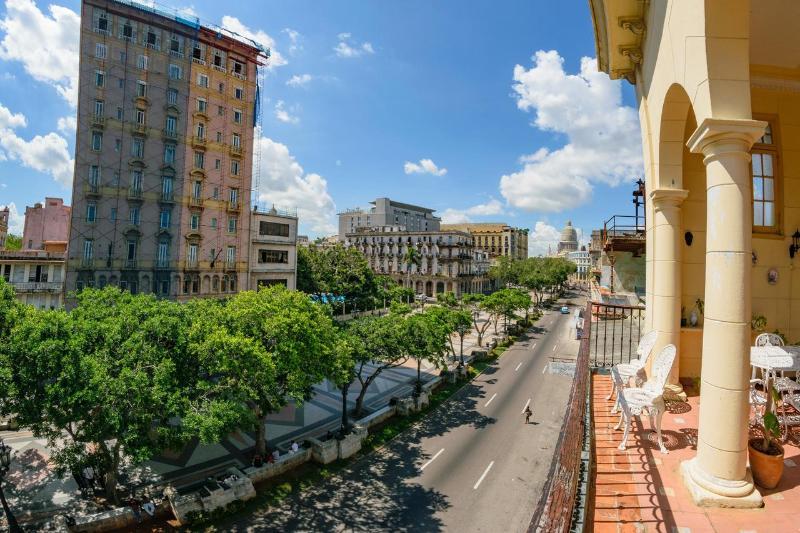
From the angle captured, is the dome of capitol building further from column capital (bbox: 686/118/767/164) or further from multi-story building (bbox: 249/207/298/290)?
column capital (bbox: 686/118/767/164)

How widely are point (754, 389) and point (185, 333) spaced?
15613 millimetres

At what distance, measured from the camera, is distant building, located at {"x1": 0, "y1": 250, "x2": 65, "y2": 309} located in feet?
86.6

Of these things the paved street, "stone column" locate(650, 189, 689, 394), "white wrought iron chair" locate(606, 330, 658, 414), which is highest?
"stone column" locate(650, 189, 689, 394)

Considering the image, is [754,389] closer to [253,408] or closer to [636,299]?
[636,299]

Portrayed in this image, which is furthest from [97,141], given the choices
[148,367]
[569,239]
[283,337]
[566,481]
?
[569,239]

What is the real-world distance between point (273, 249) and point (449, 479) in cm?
2880

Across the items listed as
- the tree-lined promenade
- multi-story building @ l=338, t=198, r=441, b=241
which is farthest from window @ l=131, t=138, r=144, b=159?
multi-story building @ l=338, t=198, r=441, b=241

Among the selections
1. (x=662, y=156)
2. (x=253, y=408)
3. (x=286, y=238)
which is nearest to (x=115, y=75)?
(x=286, y=238)

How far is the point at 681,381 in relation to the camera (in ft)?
27.3

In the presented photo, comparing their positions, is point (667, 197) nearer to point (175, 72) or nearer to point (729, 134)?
point (729, 134)

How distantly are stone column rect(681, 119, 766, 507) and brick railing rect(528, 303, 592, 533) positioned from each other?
1.62 meters

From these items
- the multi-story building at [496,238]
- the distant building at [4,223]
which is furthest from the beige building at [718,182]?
the multi-story building at [496,238]

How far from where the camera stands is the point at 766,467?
4805 millimetres

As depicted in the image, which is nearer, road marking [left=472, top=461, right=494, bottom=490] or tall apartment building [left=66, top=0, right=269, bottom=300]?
road marking [left=472, top=461, right=494, bottom=490]
